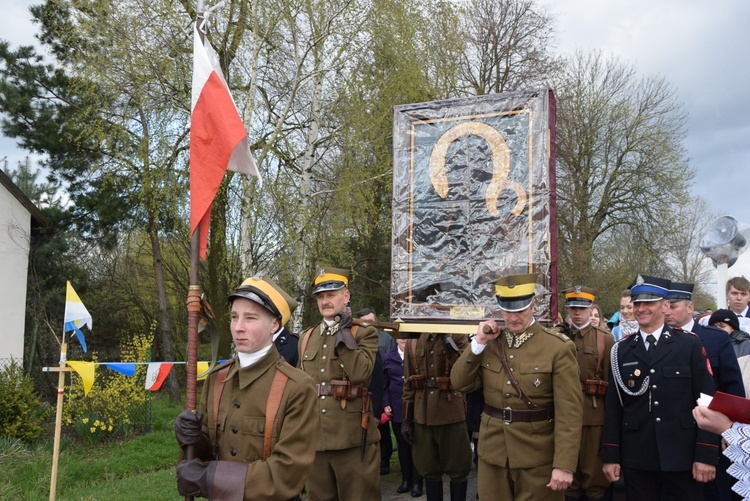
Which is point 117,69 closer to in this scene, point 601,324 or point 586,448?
point 601,324

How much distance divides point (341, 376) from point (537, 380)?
1562 mm

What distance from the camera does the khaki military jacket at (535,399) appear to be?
404 centimetres

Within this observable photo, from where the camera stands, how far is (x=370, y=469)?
4938 millimetres

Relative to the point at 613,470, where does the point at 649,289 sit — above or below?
above

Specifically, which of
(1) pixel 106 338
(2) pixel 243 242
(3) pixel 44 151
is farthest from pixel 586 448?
(1) pixel 106 338

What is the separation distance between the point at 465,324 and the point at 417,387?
1.54 metres

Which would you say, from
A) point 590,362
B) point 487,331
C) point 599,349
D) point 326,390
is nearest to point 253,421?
point 487,331

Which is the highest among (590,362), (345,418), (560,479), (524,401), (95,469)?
(590,362)

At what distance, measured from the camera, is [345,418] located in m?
4.89

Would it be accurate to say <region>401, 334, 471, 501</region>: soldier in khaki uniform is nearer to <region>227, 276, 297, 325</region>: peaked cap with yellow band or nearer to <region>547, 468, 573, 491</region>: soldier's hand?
<region>547, 468, 573, 491</region>: soldier's hand

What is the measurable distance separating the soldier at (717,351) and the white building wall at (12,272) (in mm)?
10950

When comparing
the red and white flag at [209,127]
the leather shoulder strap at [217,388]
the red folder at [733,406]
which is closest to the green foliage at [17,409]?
the red and white flag at [209,127]

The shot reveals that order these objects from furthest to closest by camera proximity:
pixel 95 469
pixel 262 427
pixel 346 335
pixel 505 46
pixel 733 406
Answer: pixel 505 46 → pixel 95 469 → pixel 346 335 → pixel 262 427 → pixel 733 406

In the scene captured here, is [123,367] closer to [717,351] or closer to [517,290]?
[517,290]
